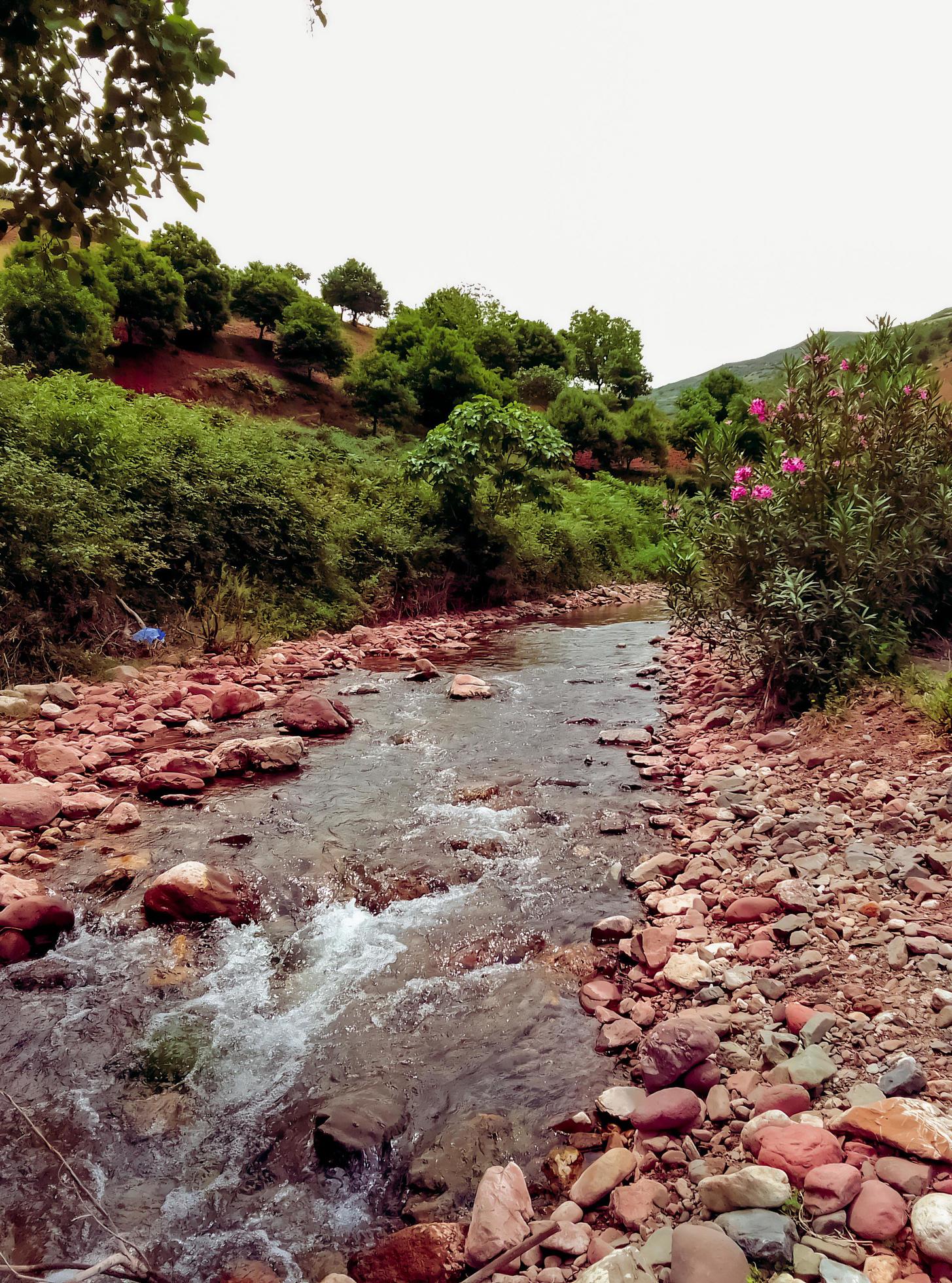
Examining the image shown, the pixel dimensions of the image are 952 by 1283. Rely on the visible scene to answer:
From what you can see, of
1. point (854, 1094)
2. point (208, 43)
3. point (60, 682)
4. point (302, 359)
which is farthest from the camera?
point (302, 359)

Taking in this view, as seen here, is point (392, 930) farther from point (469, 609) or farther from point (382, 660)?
point (469, 609)

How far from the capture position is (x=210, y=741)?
6.00m

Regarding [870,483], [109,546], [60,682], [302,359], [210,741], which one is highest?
[302,359]

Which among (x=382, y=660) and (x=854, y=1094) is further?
(x=382, y=660)

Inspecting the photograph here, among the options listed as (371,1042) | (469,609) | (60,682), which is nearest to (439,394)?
(469,609)

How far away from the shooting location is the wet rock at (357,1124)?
7.29 ft

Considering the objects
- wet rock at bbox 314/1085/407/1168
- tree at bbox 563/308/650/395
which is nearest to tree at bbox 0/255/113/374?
wet rock at bbox 314/1085/407/1168

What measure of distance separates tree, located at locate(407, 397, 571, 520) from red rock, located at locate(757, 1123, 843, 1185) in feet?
44.3

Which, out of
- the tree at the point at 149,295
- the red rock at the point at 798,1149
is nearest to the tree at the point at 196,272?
the tree at the point at 149,295

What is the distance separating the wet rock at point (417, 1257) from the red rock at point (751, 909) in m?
1.79

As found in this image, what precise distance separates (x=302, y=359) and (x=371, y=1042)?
3492cm

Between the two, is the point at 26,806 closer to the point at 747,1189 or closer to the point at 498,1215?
the point at 498,1215

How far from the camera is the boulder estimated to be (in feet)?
21.4

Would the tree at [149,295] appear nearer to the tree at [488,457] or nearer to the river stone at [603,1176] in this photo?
the tree at [488,457]
